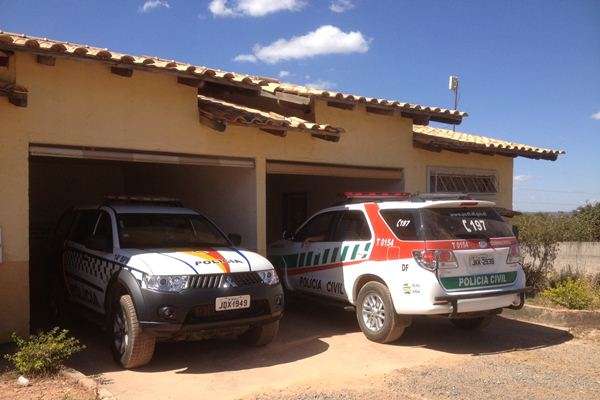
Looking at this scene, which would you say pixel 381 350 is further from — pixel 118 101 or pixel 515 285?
pixel 118 101

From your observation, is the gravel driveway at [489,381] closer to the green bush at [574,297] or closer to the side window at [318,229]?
the green bush at [574,297]

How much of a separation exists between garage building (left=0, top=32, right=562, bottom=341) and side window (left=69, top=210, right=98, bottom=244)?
2.57ft

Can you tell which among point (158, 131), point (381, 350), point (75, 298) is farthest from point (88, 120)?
point (381, 350)

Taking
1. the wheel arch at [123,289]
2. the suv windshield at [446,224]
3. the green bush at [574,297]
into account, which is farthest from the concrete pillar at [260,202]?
the green bush at [574,297]

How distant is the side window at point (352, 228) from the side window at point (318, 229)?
205 millimetres

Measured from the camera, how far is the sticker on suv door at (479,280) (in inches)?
250

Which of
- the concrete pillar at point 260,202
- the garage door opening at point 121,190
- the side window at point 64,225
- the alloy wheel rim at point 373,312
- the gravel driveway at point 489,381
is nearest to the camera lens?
the gravel driveway at point 489,381

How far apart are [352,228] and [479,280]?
188cm

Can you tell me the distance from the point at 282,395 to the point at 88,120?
13.2ft

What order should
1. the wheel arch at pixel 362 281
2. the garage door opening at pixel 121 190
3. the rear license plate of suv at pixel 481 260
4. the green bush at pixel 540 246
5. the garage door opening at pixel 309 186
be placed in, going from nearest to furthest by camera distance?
the rear license plate of suv at pixel 481 260 → the wheel arch at pixel 362 281 → the garage door opening at pixel 121 190 → the garage door opening at pixel 309 186 → the green bush at pixel 540 246

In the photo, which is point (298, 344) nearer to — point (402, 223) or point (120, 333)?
point (402, 223)

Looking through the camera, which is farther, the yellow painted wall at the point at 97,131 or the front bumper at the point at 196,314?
the yellow painted wall at the point at 97,131

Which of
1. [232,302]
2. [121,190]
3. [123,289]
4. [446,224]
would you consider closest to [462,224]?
[446,224]

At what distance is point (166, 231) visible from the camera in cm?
703
